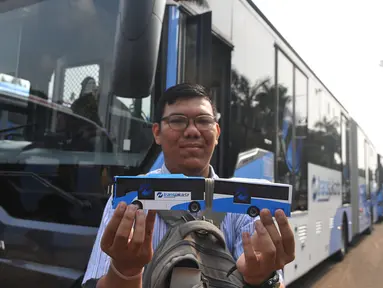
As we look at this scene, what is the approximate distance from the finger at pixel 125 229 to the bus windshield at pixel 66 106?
1.41 meters

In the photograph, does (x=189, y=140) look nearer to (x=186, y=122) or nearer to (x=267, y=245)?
(x=186, y=122)

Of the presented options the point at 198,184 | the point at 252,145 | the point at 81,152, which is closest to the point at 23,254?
the point at 81,152

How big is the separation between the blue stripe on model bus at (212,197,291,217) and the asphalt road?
5058mm

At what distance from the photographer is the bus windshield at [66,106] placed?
8.29ft

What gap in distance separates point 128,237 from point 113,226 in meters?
0.05

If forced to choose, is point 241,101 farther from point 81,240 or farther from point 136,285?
point 136,285

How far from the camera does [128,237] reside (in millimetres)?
1023

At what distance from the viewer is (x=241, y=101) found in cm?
356

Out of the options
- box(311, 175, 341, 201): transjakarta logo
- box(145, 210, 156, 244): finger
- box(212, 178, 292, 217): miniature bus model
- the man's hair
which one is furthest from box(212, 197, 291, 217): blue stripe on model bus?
box(311, 175, 341, 201): transjakarta logo

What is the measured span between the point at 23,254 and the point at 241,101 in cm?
222

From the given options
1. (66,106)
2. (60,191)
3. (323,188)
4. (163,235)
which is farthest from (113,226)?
(323,188)

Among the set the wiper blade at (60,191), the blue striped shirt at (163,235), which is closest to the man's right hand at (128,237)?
the blue striped shirt at (163,235)

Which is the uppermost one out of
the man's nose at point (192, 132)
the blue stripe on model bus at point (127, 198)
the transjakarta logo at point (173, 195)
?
the man's nose at point (192, 132)

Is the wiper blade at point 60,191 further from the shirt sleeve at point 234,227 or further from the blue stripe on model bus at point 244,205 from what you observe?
the blue stripe on model bus at point 244,205
